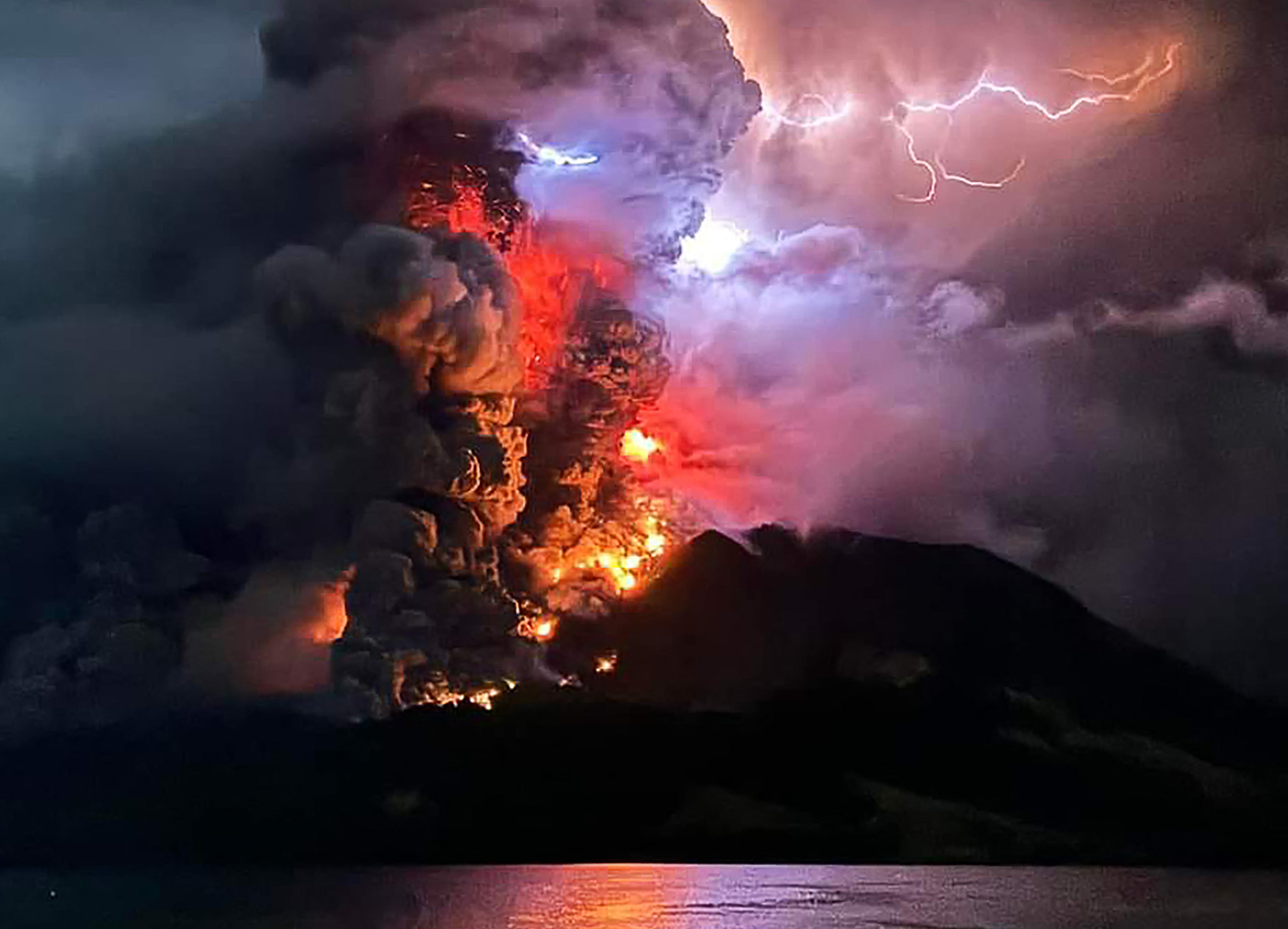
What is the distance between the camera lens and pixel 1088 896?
6836 inches

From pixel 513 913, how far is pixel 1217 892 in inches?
3439

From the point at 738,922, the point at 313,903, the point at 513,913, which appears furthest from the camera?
the point at 313,903

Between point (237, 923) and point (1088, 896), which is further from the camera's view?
point (1088, 896)

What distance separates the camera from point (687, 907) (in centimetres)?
15688

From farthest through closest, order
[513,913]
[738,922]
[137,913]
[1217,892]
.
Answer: [1217,892]
[137,913]
[513,913]
[738,922]

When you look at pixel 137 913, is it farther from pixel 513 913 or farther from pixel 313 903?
pixel 513 913

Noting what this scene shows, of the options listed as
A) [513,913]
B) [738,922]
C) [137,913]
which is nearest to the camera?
[738,922]

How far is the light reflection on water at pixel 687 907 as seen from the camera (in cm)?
13038

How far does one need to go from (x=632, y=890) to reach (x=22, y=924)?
73.1 meters

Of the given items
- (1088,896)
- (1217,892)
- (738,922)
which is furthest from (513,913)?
(1217,892)

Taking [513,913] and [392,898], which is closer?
[513,913]

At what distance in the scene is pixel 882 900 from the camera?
158m

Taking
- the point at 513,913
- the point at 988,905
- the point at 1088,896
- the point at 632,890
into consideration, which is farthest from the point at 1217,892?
the point at 513,913

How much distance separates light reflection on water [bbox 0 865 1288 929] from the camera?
428 ft
